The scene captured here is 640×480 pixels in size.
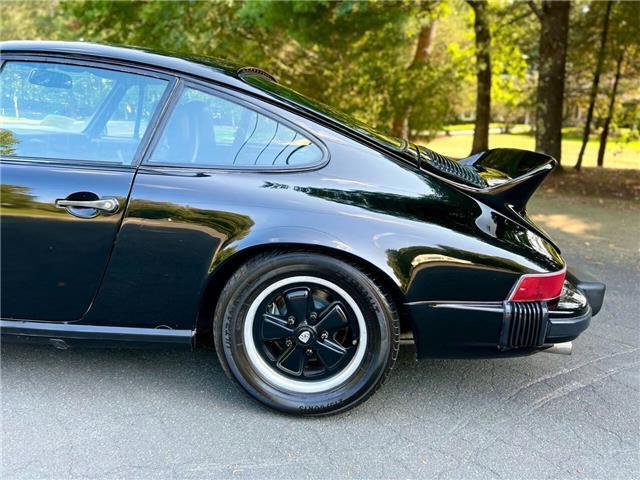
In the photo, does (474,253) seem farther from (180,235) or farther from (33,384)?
(33,384)

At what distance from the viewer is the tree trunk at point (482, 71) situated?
11945 millimetres

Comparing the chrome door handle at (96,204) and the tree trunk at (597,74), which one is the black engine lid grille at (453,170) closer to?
the chrome door handle at (96,204)

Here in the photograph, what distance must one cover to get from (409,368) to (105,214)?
176 cm

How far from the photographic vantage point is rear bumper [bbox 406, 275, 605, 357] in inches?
96.0

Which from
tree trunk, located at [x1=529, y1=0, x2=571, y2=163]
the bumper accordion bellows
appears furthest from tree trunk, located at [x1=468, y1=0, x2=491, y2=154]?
the bumper accordion bellows

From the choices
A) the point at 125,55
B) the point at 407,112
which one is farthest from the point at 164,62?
the point at 407,112

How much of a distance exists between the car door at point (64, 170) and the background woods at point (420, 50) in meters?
6.71

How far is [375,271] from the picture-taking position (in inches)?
95.6

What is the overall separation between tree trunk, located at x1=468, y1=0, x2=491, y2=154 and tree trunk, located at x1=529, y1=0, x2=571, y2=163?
67.7 inches

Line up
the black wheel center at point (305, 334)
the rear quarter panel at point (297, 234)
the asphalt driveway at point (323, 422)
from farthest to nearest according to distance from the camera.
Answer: the black wheel center at point (305, 334) → the rear quarter panel at point (297, 234) → the asphalt driveway at point (323, 422)

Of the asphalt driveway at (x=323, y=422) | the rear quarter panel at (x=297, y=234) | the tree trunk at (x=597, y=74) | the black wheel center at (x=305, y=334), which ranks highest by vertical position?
the tree trunk at (x=597, y=74)

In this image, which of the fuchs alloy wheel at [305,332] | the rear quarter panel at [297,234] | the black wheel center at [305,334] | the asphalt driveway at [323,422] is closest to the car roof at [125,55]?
the rear quarter panel at [297,234]

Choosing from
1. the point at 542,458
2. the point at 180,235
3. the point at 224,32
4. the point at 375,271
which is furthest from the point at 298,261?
the point at 224,32

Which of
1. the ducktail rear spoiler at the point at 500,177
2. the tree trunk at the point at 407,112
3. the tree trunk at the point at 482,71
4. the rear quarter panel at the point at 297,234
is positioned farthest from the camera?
the tree trunk at the point at 407,112
